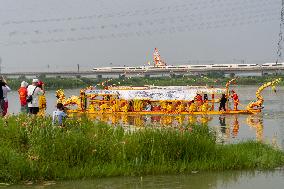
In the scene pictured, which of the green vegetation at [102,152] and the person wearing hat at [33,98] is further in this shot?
the person wearing hat at [33,98]

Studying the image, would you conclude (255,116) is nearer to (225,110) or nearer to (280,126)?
(225,110)

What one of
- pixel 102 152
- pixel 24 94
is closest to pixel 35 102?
pixel 24 94

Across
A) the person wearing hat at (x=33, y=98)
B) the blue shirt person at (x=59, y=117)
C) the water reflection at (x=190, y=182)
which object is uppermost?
the person wearing hat at (x=33, y=98)

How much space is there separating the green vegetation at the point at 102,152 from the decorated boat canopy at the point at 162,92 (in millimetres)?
18708

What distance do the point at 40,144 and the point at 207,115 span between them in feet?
71.5

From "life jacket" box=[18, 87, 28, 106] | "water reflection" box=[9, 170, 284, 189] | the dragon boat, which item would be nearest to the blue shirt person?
"water reflection" box=[9, 170, 284, 189]

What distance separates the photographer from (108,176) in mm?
13078

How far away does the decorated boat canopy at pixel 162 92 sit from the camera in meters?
33.8

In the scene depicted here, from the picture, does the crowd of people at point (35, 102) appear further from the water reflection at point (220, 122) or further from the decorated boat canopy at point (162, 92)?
the water reflection at point (220, 122)

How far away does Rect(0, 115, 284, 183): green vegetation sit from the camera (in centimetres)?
1256

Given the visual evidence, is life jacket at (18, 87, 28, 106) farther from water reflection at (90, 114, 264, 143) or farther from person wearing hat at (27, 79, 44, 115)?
water reflection at (90, 114, 264, 143)

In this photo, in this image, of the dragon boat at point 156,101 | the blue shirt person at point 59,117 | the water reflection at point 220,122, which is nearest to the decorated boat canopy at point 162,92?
the dragon boat at point 156,101

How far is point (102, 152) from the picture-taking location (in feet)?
44.1

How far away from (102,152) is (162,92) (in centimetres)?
2094
